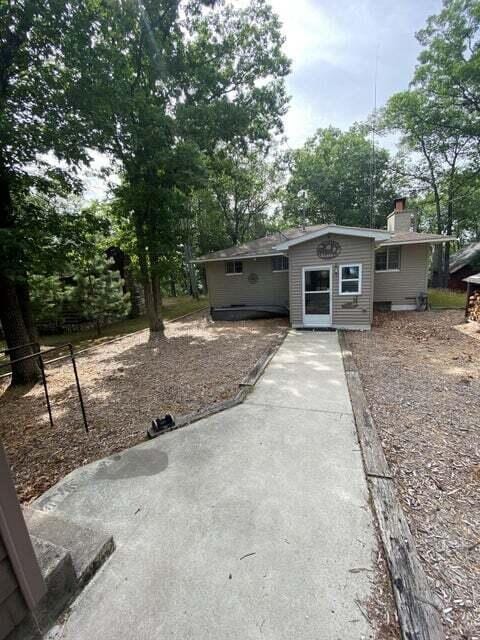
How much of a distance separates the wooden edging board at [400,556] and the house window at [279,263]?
9.57 meters

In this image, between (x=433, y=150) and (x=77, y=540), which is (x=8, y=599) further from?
(x=433, y=150)

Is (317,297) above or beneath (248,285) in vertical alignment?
beneath

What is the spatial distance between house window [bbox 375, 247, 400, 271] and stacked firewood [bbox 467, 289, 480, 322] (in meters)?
3.19

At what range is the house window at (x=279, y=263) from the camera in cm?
1191

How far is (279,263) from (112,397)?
919 cm

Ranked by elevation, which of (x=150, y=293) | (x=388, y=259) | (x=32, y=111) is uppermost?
(x=32, y=111)

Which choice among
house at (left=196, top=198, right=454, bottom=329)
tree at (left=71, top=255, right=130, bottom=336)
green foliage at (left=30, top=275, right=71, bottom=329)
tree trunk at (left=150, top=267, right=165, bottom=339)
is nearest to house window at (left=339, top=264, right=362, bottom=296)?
house at (left=196, top=198, right=454, bottom=329)

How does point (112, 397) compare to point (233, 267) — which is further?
point (233, 267)

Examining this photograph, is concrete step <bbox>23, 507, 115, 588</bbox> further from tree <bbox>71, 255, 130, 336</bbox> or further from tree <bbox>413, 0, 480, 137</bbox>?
tree <bbox>413, 0, 480, 137</bbox>

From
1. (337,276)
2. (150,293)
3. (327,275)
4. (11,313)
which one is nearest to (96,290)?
(150,293)

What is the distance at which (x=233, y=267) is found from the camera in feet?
42.3

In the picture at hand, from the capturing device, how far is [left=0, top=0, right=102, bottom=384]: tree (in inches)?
204

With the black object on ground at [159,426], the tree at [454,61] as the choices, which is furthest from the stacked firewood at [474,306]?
the tree at [454,61]

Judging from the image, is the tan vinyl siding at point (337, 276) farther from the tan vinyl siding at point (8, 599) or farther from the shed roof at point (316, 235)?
the tan vinyl siding at point (8, 599)
